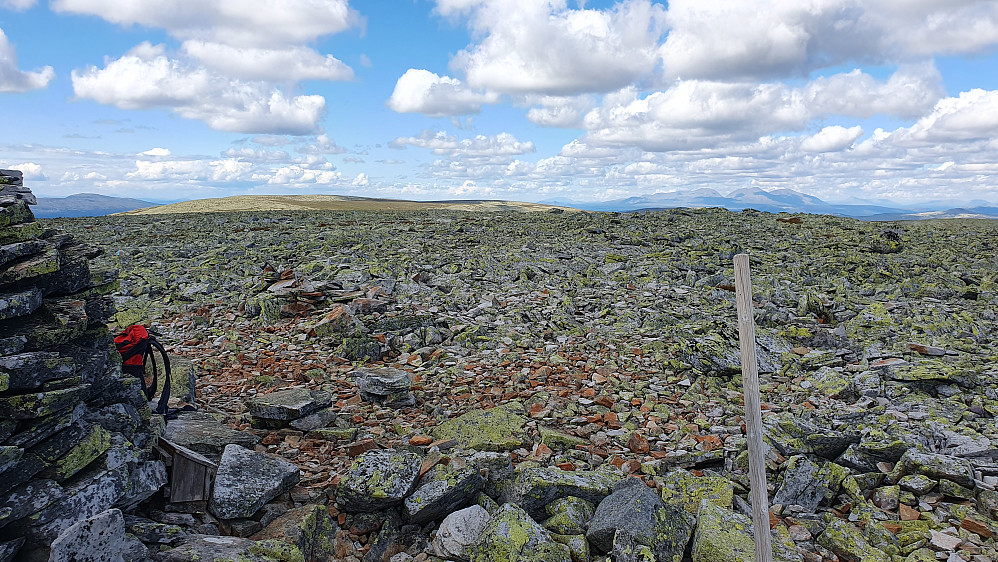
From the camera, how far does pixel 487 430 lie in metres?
9.27

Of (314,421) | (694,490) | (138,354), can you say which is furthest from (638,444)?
(138,354)

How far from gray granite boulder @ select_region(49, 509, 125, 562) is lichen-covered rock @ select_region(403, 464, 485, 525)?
313cm

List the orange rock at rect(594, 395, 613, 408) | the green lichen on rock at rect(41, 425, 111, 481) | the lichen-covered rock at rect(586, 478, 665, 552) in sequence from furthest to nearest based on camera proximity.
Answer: the orange rock at rect(594, 395, 613, 408) → the lichen-covered rock at rect(586, 478, 665, 552) → the green lichen on rock at rect(41, 425, 111, 481)

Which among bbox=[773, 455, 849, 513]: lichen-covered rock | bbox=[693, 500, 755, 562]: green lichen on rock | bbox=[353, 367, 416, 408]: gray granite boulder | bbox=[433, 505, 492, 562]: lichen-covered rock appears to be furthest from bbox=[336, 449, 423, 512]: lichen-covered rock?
bbox=[773, 455, 849, 513]: lichen-covered rock

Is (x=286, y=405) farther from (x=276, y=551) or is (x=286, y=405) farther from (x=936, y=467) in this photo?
(x=936, y=467)

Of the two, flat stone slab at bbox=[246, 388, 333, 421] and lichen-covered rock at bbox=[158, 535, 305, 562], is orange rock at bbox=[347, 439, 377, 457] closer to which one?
flat stone slab at bbox=[246, 388, 333, 421]

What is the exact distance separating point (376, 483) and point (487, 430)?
2.72m

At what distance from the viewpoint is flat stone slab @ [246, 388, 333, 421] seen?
31.2ft

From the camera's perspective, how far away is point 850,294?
691 inches

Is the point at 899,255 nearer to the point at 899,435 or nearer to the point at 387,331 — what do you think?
the point at 899,435

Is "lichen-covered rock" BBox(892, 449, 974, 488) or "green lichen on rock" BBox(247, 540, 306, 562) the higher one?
"lichen-covered rock" BBox(892, 449, 974, 488)

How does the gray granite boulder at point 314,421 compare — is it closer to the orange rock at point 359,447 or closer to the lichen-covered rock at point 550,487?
the orange rock at point 359,447

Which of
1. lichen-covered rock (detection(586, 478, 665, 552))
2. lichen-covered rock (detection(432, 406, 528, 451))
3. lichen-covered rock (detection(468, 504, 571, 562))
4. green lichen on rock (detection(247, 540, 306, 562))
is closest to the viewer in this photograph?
green lichen on rock (detection(247, 540, 306, 562))

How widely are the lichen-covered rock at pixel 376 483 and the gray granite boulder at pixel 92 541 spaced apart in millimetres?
2505
